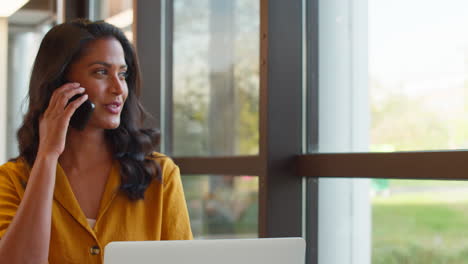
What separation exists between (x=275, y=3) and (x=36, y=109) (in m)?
0.91

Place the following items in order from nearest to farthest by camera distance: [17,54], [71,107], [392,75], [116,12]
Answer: [392,75] → [71,107] → [116,12] → [17,54]

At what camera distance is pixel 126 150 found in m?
2.24

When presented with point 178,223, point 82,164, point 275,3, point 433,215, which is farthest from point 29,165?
point 433,215

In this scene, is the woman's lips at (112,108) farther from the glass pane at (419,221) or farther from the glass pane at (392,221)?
the glass pane at (419,221)

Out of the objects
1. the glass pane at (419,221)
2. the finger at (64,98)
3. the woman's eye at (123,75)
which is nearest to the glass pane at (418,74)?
the glass pane at (419,221)

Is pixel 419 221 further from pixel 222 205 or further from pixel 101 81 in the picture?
pixel 222 205

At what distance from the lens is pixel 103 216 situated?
2.10 metres

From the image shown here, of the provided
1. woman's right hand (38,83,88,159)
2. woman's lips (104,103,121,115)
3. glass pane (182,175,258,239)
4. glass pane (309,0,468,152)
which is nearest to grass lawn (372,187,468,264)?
glass pane (309,0,468,152)

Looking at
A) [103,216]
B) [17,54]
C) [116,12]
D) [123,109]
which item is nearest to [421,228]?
[103,216]

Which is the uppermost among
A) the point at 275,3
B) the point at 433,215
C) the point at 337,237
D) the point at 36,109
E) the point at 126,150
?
the point at 275,3

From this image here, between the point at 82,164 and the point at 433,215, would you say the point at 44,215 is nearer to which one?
the point at 82,164

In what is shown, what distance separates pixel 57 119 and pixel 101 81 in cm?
20

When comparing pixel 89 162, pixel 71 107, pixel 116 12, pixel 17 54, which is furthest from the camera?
pixel 17 54

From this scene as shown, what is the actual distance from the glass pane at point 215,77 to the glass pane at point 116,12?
0.47 metres
